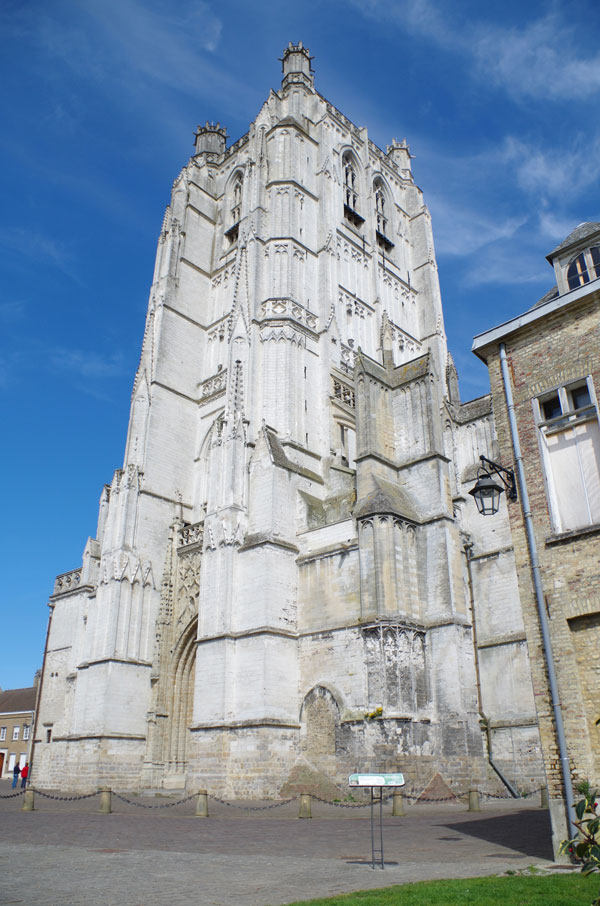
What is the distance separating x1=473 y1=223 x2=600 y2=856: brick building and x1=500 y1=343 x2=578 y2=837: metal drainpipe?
68 mm

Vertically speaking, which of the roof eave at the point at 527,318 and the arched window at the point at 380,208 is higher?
the arched window at the point at 380,208

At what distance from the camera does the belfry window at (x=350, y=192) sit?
32188mm

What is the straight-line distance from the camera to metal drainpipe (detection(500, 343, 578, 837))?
7.61 m

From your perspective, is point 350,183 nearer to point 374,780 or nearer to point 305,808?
point 305,808

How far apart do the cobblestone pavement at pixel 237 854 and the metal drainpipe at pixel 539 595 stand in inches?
34.4

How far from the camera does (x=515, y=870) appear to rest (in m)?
6.66

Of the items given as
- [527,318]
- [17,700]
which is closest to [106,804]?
[527,318]

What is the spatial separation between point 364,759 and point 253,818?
3473 millimetres

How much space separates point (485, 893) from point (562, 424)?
5798 mm

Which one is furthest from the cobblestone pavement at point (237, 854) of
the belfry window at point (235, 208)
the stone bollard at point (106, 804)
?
the belfry window at point (235, 208)

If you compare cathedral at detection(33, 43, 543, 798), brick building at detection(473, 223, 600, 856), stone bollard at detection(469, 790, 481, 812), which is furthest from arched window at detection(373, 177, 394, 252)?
stone bollard at detection(469, 790, 481, 812)

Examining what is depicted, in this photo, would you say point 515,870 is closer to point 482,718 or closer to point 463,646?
point 463,646

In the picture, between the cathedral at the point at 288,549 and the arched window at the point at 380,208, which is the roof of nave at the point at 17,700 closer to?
the cathedral at the point at 288,549

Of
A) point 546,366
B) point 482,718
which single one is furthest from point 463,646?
point 546,366
